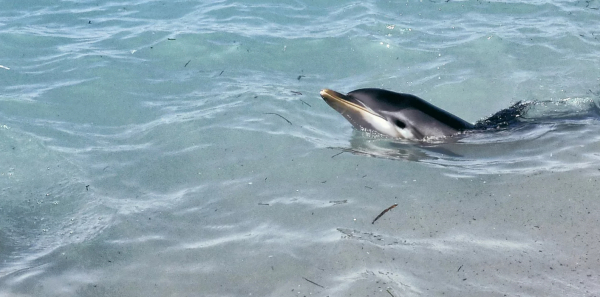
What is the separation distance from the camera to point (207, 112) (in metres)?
7.57

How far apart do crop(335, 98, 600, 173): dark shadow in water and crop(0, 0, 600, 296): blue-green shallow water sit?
0.12ft

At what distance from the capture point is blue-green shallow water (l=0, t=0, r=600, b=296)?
4.42 metres

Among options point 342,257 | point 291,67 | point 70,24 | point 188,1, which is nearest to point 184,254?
point 342,257

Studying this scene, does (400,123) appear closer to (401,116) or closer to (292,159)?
(401,116)

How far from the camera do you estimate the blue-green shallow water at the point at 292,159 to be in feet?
14.5

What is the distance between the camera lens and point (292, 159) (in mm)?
6262

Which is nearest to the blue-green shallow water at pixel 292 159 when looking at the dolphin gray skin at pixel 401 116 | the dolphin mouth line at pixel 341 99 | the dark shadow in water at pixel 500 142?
the dark shadow in water at pixel 500 142

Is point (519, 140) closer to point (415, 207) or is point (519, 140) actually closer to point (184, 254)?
point (415, 207)

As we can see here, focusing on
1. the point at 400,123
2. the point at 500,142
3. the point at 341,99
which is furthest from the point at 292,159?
the point at 500,142

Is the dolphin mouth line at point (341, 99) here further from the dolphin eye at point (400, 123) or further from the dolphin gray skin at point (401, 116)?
the dolphin eye at point (400, 123)

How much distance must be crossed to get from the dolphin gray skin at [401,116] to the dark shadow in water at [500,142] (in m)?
0.09

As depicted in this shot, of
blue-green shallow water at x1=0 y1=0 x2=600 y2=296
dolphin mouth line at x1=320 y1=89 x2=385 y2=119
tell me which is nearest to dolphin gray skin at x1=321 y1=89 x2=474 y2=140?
dolphin mouth line at x1=320 y1=89 x2=385 y2=119

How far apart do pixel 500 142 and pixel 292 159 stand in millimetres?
2152

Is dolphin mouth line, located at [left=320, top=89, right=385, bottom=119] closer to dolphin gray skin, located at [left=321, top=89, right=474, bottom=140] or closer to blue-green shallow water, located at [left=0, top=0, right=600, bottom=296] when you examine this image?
dolphin gray skin, located at [left=321, top=89, right=474, bottom=140]
